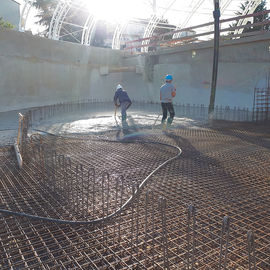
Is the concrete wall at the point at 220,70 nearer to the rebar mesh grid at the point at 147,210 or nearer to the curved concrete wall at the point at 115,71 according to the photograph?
the curved concrete wall at the point at 115,71

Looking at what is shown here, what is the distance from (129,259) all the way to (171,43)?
13812 millimetres

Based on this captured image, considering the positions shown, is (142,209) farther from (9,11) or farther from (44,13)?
(44,13)

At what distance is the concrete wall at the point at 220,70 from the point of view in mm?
10500

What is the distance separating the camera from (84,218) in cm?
276

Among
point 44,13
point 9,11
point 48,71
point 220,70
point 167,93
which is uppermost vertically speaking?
point 44,13

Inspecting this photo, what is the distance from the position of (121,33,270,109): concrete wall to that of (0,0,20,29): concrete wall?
14.9 meters

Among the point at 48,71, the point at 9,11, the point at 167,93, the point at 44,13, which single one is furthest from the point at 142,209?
the point at 44,13

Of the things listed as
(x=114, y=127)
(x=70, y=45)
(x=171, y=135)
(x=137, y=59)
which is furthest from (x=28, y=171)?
(x=137, y=59)

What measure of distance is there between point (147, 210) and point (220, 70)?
33.8ft

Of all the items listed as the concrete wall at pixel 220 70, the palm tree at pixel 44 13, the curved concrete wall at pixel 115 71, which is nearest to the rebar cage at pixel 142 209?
the concrete wall at pixel 220 70

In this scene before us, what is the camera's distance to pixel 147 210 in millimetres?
2811

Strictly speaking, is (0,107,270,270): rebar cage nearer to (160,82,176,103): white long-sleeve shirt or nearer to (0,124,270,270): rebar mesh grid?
(0,124,270,270): rebar mesh grid

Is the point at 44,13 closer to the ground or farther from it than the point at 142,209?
farther from it

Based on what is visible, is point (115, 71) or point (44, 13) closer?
point (115, 71)
